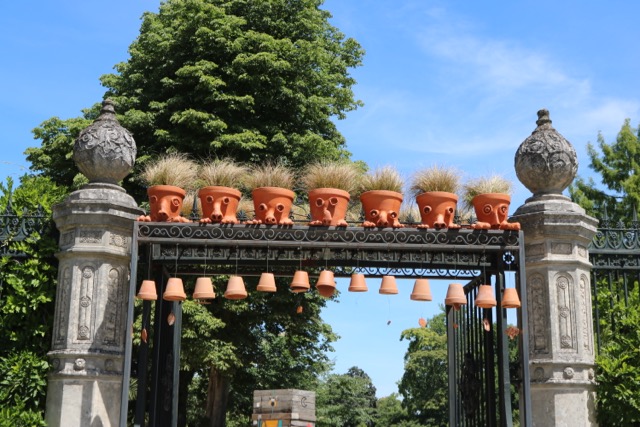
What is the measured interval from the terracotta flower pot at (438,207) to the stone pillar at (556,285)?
833 mm

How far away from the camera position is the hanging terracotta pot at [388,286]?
7918 millimetres

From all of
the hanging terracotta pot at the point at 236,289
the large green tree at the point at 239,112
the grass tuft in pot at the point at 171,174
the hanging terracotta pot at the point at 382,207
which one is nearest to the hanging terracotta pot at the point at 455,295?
the hanging terracotta pot at the point at 382,207

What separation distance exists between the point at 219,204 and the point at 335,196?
1245mm

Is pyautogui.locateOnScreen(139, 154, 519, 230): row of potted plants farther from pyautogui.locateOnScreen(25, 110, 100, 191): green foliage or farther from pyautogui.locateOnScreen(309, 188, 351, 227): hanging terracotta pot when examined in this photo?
pyautogui.locateOnScreen(25, 110, 100, 191): green foliage

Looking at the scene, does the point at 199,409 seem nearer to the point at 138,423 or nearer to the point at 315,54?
the point at 315,54

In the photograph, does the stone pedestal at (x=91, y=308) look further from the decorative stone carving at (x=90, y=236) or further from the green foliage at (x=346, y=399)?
the green foliage at (x=346, y=399)

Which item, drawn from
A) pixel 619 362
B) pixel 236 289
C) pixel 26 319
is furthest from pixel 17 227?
pixel 619 362

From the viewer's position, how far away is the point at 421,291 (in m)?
7.88

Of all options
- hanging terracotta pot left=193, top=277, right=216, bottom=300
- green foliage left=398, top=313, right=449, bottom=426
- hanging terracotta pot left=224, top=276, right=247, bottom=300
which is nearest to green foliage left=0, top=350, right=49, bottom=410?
hanging terracotta pot left=193, top=277, right=216, bottom=300

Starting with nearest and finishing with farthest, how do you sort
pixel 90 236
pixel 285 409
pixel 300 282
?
pixel 300 282 → pixel 90 236 → pixel 285 409

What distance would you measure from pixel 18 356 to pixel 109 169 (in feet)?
7.80

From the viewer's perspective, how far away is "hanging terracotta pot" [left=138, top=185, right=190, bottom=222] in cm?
803

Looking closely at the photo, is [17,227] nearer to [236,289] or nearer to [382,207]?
[236,289]

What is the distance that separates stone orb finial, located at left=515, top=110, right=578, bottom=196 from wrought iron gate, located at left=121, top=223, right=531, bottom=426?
965 millimetres
